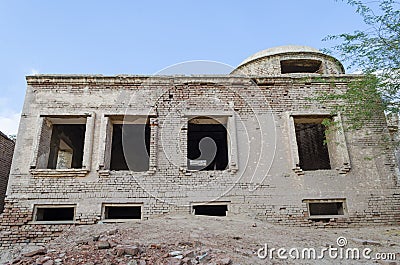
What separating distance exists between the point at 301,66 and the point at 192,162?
277 inches

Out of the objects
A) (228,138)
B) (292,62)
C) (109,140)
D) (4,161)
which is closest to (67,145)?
(4,161)

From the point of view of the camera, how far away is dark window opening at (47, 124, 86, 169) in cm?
1187

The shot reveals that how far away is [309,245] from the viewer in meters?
6.30

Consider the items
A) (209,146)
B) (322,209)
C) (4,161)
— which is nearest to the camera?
(322,209)

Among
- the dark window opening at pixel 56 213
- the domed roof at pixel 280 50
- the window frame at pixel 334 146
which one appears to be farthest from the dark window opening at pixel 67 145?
the window frame at pixel 334 146

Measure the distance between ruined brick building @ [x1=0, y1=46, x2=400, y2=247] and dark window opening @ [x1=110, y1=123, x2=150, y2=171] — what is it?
2.24 meters

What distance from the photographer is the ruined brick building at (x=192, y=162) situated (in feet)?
29.0

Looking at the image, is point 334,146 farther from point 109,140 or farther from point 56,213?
point 56,213

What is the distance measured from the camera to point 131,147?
13.4m

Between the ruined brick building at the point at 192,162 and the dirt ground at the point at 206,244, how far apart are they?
59 centimetres

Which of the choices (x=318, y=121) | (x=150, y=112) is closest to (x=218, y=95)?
(x=150, y=112)

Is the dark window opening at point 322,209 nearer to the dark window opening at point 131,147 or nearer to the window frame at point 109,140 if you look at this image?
the window frame at point 109,140

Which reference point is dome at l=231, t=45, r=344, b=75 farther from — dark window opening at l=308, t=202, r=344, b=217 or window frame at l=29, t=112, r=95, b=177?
window frame at l=29, t=112, r=95, b=177

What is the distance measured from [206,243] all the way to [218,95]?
230 inches
